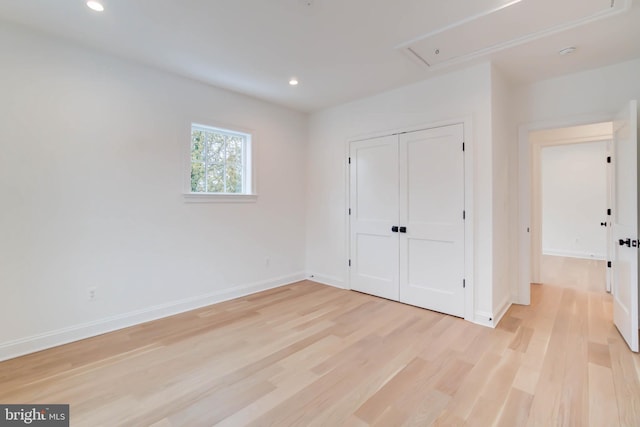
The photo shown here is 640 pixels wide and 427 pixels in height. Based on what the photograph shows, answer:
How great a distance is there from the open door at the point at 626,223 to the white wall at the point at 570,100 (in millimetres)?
281

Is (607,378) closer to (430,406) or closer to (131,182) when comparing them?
(430,406)

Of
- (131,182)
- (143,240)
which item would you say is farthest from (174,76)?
(143,240)

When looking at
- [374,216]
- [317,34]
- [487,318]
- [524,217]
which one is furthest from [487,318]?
[317,34]

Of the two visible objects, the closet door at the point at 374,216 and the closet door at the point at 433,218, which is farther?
the closet door at the point at 374,216

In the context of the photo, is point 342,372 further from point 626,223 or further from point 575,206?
point 575,206

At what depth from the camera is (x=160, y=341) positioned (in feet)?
9.00

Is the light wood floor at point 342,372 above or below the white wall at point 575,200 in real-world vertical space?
below

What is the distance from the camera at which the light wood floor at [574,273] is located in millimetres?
4449

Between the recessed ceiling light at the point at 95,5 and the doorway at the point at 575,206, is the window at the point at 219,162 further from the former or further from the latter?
the doorway at the point at 575,206

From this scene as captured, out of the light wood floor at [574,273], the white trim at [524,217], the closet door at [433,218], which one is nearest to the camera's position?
the closet door at [433,218]

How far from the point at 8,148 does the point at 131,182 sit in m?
0.92

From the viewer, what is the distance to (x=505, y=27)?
2.45 m

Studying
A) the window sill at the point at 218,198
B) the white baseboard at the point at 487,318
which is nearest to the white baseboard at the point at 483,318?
the white baseboard at the point at 487,318

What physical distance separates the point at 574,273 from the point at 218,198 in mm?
6124
